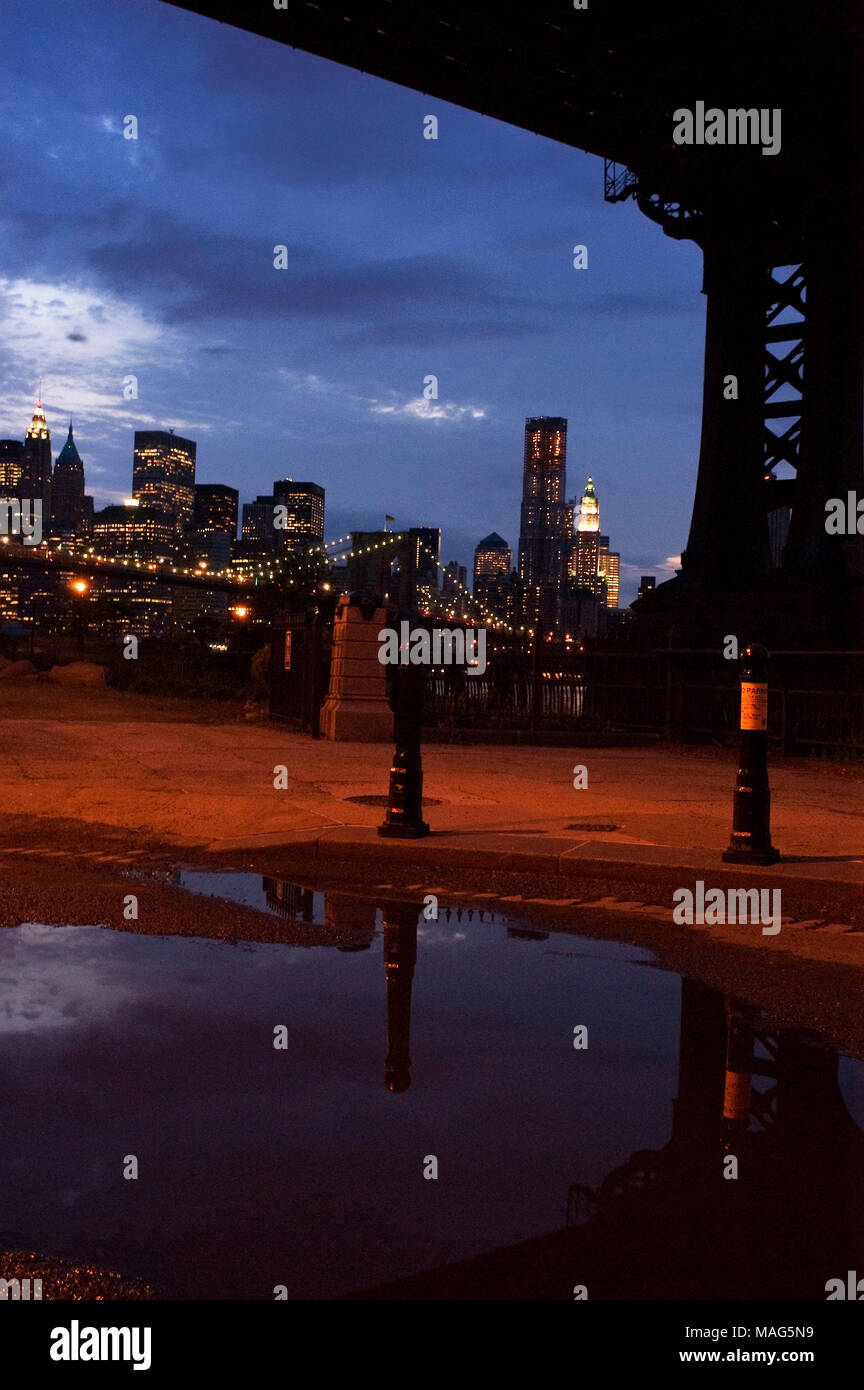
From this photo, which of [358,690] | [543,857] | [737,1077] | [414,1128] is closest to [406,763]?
[543,857]

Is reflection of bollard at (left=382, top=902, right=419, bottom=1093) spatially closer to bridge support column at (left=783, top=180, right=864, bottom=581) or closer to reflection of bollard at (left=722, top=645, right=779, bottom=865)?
reflection of bollard at (left=722, top=645, right=779, bottom=865)

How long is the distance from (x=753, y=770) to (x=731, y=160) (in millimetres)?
22462

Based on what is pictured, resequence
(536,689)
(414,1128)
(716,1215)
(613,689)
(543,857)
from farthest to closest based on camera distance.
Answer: (613,689) < (536,689) < (543,857) < (414,1128) < (716,1215)

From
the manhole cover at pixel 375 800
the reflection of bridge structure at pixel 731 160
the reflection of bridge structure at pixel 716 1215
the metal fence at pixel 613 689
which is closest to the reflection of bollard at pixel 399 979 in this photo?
the reflection of bridge structure at pixel 716 1215

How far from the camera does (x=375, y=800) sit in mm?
11945

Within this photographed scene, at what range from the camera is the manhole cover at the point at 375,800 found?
38.2 feet

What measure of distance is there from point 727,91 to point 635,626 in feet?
35.8

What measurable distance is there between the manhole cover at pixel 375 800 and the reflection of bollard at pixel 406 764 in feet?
6.47

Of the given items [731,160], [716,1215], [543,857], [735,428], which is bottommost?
[716,1215]

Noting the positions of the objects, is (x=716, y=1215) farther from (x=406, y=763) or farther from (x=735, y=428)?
(x=735, y=428)

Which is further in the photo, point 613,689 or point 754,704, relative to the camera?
point 613,689

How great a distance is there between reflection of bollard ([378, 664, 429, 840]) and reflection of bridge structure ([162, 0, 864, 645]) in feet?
60.2

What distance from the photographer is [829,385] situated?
27141 millimetres

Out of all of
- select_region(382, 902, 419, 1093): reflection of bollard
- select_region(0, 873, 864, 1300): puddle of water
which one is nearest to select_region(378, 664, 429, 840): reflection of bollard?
select_region(382, 902, 419, 1093): reflection of bollard
